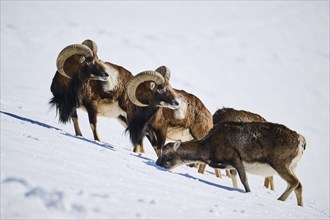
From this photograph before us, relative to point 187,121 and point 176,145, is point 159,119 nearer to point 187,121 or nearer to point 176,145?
point 187,121

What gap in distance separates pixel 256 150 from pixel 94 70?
4888mm

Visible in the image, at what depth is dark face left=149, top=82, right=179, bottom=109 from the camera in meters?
18.3

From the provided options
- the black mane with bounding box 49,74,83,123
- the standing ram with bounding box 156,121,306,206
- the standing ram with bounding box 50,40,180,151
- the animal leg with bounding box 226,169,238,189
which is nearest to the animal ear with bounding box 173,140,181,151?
the standing ram with bounding box 156,121,306,206

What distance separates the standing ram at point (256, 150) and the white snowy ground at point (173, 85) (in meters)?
0.56

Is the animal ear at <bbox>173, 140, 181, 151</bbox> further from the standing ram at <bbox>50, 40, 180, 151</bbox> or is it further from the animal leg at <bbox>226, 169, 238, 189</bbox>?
the standing ram at <bbox>50, 40, 180, 151</bbox>

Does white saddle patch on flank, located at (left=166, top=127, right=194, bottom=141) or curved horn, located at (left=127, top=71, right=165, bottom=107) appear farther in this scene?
white saddle patch on flank, located at (left=166, top=127, right=194, bottom=141)

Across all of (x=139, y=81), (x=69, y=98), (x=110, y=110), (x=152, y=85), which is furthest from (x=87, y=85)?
(x=152, y=85)

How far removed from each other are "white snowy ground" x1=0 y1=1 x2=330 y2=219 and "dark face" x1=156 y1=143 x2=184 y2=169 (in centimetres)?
44

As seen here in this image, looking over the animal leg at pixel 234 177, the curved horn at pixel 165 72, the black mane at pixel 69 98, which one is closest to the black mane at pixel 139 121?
the curved horn at pixel 165 72

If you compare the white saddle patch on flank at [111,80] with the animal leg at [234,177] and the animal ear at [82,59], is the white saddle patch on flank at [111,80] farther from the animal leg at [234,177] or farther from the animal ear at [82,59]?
the animal leg at [234,177]

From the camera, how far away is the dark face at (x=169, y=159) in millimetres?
16625

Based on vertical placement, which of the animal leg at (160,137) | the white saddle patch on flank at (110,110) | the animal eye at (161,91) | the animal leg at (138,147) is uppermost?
the animal eye at (161,91)

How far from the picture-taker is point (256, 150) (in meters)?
15.5

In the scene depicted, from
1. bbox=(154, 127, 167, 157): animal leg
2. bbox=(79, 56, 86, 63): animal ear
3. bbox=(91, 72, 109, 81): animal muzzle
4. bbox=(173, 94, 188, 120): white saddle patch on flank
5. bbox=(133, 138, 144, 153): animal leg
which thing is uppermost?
bbox=(79, 56, 86, 63): animal ear
